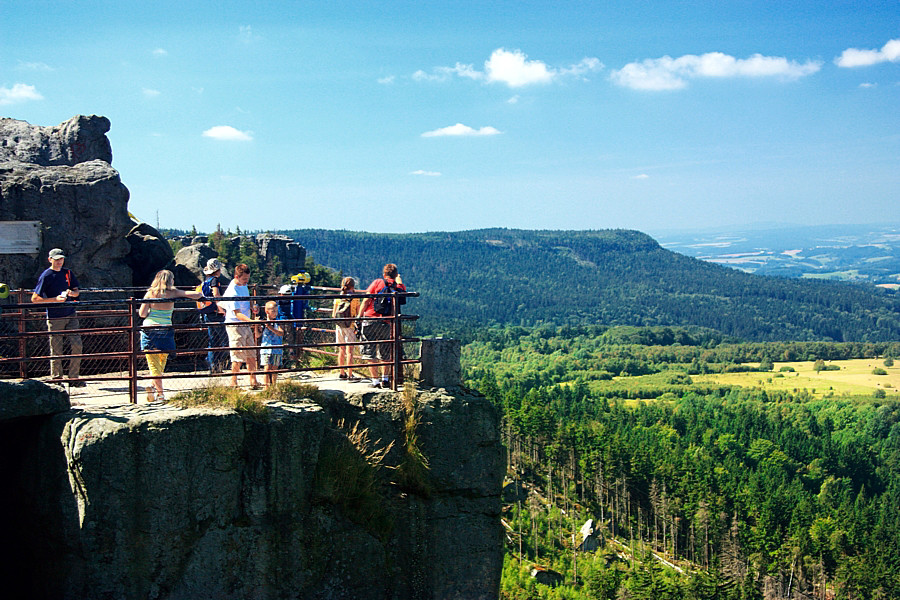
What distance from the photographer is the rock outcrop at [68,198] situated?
1827 cm

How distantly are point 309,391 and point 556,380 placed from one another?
17658 cm

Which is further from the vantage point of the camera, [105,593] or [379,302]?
[379,302]

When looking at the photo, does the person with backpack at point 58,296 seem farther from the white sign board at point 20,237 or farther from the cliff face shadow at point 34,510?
the cliff face shadow at point 34,510

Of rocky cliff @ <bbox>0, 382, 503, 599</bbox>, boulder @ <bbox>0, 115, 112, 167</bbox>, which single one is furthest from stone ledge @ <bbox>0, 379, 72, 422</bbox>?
boulder @ <bbox>0, 115, 112, 167</bbox>

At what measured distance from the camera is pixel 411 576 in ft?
Answer: 37.4

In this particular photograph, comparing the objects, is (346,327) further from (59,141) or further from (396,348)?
(59,141)

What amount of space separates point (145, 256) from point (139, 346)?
970 centimetres

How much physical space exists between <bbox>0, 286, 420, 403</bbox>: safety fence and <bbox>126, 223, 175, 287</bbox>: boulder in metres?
1.58

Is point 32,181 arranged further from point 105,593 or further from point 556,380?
point 556,380

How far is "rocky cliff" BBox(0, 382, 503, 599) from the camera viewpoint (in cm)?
966

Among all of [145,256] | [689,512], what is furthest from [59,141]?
[689,512]

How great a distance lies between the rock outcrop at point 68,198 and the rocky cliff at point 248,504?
332 inches

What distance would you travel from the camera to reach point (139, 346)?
13609 mm

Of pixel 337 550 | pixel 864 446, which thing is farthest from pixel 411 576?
pixel 864 446
